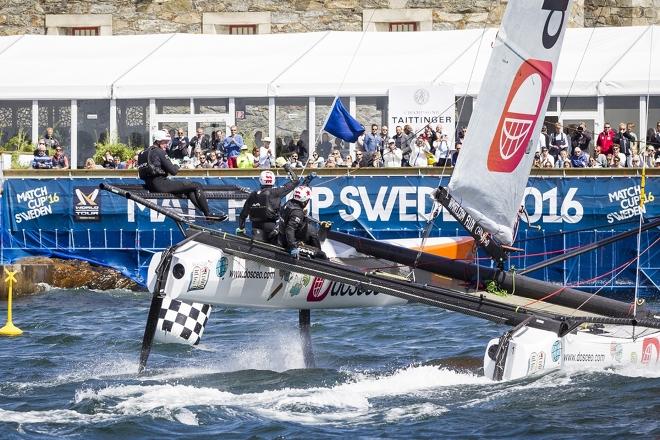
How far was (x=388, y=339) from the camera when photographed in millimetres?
21344

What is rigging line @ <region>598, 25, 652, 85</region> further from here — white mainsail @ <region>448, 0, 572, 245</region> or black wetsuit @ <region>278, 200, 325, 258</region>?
black wetsuit @ <region>278, 200, 325, 258</region>

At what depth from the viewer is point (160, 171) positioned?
18.8 metres

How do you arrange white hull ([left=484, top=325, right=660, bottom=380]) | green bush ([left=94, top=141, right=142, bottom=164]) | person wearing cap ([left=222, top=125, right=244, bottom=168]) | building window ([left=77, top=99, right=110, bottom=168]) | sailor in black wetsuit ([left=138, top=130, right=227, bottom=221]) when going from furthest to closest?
building window ([left=77, top=99, right=110, bottom=168]) < green bush ([left=94, top=141, right=142, bottom=164]) < person wearing cap ([left=222, top=125, right=244, bottom=168]) < sailor in black wetsuit ([left=138, top=130, right=227, bottom=221]) < white hull ([left=484, top=325, right=660, bottom=380])

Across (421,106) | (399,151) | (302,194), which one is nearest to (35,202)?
(399,151)

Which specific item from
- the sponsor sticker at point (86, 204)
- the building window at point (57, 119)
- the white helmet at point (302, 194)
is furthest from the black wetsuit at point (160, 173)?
the building window at point (57, 119)

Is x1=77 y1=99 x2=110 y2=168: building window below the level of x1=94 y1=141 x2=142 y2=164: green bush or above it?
above

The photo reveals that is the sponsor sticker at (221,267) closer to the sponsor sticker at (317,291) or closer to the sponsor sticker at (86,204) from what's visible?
the sponsor sticker at (317,291)

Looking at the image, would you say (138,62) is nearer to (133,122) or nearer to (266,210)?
(133,122)

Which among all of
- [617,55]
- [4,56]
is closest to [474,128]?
[617,55]

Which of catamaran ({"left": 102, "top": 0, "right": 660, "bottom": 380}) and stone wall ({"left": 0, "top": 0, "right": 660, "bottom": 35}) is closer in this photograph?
catamaran ({"left": 102, "top": 0, "right": 660, "bottom": 380})

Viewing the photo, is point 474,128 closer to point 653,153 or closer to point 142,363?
point 142,363

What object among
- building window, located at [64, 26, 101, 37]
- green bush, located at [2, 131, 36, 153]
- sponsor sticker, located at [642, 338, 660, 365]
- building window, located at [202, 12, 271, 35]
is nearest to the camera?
sponsor sticker, located at [642, 338, 660, 365]

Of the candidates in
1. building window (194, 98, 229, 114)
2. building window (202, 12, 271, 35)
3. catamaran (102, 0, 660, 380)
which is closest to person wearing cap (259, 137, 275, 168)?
building window (194, 98, 229, 114)

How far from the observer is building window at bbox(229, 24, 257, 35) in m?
35.2
